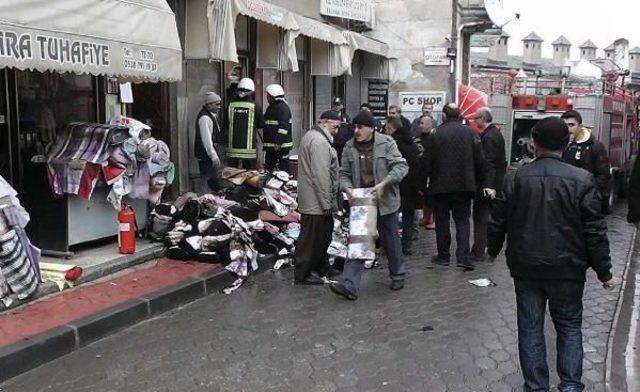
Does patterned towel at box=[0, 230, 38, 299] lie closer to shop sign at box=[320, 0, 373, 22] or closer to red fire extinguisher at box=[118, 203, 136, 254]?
red fire extinguisher at box=[118, 203, 136, 254]

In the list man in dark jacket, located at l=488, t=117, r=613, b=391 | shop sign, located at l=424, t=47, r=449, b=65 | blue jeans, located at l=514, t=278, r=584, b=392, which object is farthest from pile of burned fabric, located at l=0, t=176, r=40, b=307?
shop sign, located at l=424, t=47, r=449, b=65

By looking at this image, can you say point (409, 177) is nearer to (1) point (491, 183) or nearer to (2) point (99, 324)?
(1) point (491, 183)

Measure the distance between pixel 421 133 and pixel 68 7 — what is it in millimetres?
4919

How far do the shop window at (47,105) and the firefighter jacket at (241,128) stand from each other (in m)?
2.18

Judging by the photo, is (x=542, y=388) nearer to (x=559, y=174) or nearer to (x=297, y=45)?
(x=559, y=174)

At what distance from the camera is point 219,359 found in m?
4.81

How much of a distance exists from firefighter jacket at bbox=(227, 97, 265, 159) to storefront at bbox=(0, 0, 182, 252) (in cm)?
189

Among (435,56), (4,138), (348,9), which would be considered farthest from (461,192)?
(435,56)

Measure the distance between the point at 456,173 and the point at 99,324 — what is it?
4.05 meters

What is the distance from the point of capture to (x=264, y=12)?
8.95 m

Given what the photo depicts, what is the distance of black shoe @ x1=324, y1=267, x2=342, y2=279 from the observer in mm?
7178

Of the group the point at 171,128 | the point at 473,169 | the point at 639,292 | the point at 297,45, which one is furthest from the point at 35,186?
the point at 297,45

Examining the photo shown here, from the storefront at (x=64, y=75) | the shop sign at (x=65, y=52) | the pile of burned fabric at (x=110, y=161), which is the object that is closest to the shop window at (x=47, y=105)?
the storefront at (x=64, y=75)

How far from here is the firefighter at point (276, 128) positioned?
9812 mm
